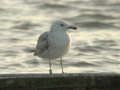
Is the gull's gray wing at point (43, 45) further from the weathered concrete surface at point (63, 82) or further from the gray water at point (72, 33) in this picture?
the gray water at point (72, 33)

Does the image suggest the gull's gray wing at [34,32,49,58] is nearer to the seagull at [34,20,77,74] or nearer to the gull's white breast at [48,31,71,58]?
the seagull at [34,20,77,74]

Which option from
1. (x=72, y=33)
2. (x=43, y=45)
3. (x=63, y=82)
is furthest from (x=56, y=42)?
(x=72, y=33)

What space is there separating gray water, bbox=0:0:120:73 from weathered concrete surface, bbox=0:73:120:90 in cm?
383

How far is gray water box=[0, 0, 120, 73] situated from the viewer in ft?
37.6

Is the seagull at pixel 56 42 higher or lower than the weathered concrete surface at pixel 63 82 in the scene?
higher

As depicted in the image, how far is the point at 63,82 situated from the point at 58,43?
4.98ft

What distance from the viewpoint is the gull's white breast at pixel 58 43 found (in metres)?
8.14

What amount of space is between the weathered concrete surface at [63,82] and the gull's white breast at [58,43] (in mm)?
1390

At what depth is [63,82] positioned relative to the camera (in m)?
6.77

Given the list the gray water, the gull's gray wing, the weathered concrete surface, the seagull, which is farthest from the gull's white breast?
the gray water

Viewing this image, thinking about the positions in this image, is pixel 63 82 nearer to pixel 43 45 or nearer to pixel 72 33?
pixel 43 45

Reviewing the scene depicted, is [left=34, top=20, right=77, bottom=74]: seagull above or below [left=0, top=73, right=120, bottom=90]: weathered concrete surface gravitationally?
above

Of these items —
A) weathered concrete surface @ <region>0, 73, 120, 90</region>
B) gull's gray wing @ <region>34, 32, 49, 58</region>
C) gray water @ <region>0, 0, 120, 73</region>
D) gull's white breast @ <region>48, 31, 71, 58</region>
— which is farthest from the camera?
gray water @ <region>0, 0, 120, 73</region>

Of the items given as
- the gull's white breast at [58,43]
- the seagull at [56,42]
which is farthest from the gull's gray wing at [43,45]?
the gull's white breast at [58,43]
